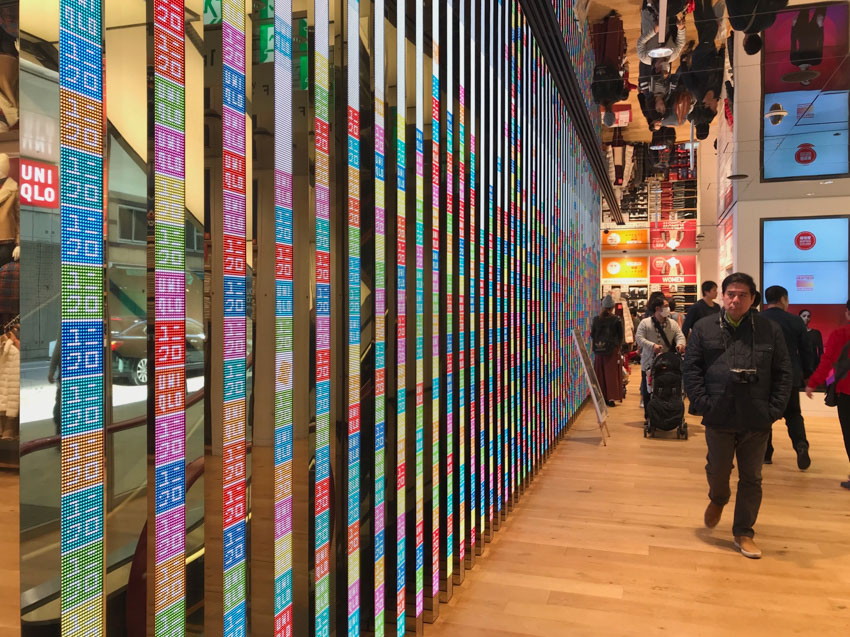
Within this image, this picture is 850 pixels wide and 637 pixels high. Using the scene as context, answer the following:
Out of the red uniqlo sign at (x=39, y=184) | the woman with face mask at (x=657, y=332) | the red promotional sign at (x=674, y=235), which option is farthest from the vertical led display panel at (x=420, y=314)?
the red promotional sign at (x=674, y=235)

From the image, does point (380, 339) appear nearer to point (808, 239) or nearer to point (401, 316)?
point (401, 316)

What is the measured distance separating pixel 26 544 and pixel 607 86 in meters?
8.05

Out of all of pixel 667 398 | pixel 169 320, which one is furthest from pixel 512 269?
pixel 667 398

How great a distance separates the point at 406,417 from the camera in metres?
2.38

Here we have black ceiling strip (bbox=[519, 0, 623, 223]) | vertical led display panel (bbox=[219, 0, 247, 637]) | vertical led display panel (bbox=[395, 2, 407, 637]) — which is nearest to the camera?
vertical led display panel (bbox=[219, 0, 247, 637])

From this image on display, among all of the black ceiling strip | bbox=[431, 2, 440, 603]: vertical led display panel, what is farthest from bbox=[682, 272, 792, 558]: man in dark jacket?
the black ceiling strip

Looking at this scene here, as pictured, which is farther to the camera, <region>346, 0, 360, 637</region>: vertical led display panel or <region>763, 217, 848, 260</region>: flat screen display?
<region>763, 217, 848, 260</region>: flat screen display

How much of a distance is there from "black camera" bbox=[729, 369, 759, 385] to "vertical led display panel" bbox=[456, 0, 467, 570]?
1.46 metres

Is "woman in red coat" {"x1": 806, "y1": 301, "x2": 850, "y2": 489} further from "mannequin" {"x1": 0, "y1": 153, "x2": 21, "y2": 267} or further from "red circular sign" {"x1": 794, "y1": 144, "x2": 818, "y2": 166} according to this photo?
"mannequin" {"x1": 0, "y1": 153, "x2": 21, "y2": 267}

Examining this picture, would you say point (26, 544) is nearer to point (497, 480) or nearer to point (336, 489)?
point (336, 489)

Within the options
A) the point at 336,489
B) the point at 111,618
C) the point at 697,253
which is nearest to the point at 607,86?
the point at 336,489

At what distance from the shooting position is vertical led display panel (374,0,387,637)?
80.9 inches

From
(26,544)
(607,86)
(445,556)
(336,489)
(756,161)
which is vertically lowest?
(445,556)

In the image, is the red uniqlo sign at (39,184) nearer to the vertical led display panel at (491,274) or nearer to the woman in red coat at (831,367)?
the vertical led display panel at (491,274)
